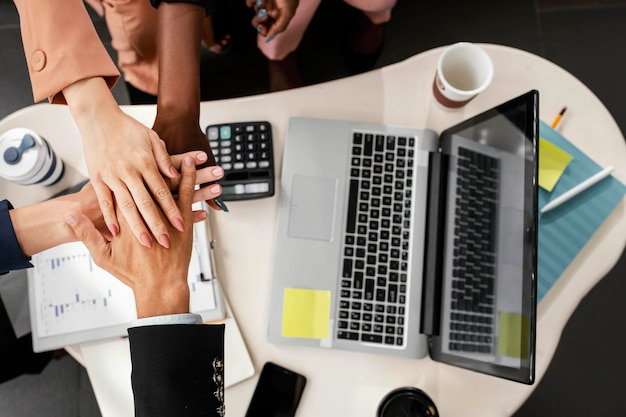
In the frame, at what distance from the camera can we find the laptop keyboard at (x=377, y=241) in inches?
33.9

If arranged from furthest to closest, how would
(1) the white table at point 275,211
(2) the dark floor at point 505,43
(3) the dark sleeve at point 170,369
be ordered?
(2) the dark floor at point 505,43
(1) the white table at point 275,211
(3) the dark sleeve at point 170,369

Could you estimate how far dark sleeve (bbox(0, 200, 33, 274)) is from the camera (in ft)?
2.45

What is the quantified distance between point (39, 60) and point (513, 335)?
868 mm

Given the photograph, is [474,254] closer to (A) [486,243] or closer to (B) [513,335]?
(A) [486,243]

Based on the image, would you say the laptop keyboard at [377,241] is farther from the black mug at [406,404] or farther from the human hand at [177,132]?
the human hand at [177,132]

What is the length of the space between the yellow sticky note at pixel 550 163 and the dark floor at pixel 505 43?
0.82m

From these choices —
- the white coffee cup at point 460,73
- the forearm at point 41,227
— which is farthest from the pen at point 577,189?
the forearm at point 41,227

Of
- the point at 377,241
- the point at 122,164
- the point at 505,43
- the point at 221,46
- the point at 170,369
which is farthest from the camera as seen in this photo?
the point at 505,43

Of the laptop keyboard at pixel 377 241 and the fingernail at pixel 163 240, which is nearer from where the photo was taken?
the fingernail at pixel 163 240

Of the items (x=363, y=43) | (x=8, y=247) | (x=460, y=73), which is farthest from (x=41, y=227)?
(x=363, y=43)

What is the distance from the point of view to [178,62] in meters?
0.84

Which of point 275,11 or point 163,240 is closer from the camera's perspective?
point 163,240

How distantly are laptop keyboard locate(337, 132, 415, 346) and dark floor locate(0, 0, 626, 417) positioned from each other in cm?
76

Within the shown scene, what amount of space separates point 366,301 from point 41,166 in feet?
2.10
